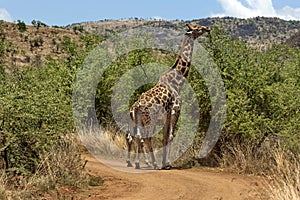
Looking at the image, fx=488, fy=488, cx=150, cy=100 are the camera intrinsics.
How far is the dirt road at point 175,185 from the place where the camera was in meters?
8.45

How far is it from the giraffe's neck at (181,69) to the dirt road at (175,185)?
89.4 inches

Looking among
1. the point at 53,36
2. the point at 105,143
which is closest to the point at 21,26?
the point at 53,36

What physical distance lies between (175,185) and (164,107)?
2.86 meters

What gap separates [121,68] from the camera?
16219mm

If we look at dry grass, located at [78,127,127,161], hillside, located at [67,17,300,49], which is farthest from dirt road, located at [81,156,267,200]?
hillside, located at [67,17,300,49]

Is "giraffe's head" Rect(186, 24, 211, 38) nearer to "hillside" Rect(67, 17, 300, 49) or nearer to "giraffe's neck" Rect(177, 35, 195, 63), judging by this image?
"giraffe's neck" Rect(177, 35, 195, 63)

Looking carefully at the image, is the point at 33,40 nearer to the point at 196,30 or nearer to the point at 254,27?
the point at 196,30

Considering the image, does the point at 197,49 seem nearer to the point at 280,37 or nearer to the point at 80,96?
the point at 80,96

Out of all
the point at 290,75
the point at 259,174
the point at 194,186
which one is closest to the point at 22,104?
the point at 194,186

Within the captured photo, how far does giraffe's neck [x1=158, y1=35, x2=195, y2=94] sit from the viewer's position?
1219 centimetres

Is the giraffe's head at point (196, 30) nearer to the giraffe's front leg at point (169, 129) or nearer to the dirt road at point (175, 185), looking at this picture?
the giraffe's front leg at point (169, 129)

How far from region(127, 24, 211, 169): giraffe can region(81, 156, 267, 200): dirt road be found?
92 cm

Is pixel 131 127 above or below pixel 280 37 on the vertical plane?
below

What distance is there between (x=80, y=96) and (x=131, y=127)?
14.7 ft
